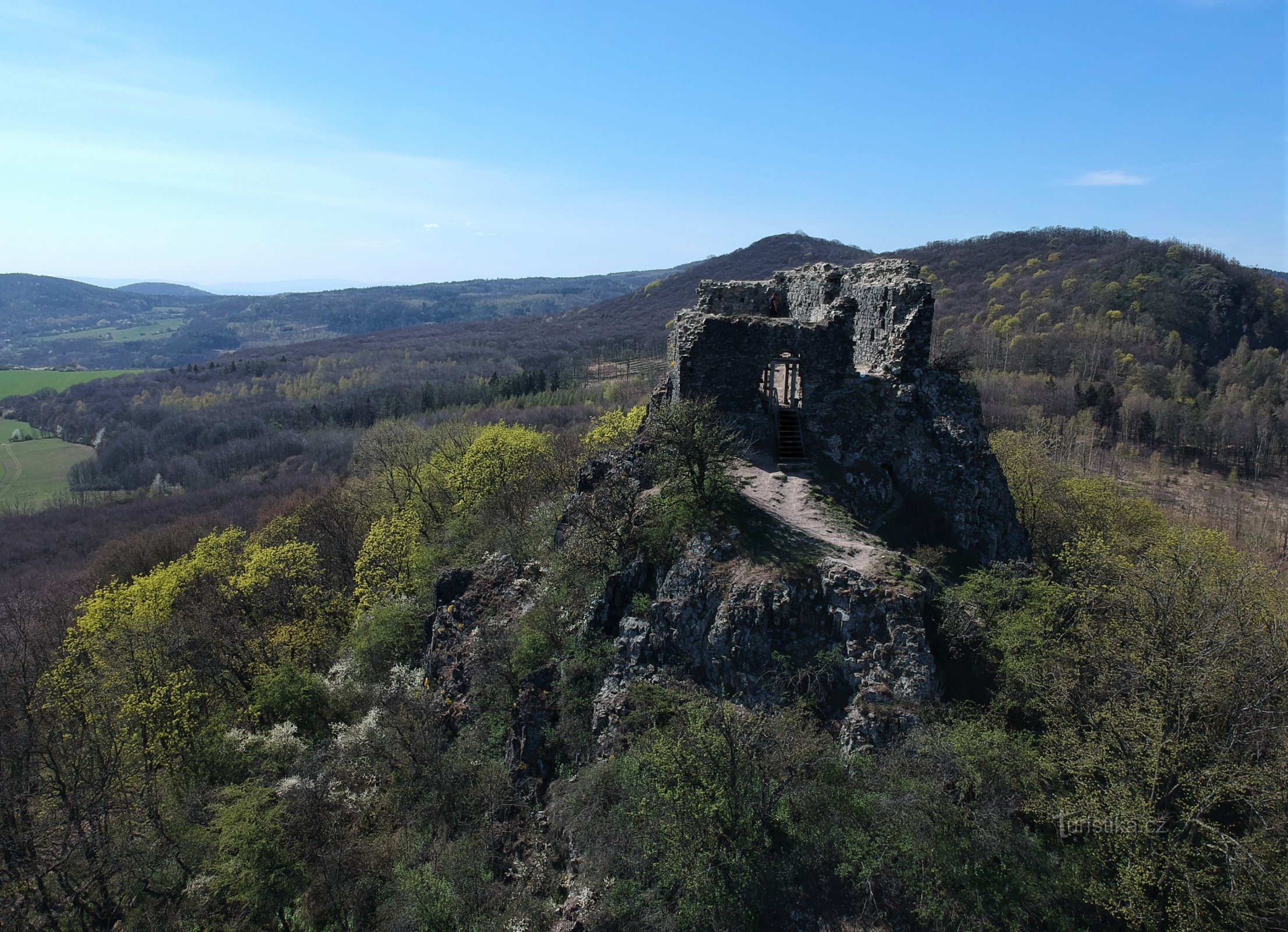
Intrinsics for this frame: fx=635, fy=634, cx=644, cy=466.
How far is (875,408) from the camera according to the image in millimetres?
24094

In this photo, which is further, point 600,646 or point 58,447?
point 58,447

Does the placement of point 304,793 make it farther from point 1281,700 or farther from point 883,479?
point 1281,700

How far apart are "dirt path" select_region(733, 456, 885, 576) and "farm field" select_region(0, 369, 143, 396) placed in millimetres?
185584

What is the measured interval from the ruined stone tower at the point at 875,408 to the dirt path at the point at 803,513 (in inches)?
49.3

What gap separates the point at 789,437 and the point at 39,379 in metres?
210

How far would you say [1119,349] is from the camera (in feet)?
327

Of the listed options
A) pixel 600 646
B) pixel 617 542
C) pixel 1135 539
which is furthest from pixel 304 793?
pixel 1135 539

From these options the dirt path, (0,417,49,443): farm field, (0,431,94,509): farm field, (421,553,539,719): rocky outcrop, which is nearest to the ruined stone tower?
the dirt path

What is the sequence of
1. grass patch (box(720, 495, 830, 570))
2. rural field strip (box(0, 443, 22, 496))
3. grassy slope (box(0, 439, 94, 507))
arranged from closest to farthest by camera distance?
1. grass patch (box(720, 495, 830, 570))
2. grassy slope (box(0, 439, 94, 507))
3. rural field strip (box(0, 443, 22, 496))

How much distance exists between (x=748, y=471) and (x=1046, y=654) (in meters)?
10.7

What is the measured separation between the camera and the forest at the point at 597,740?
13023 mm

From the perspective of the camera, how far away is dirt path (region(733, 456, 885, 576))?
1892cm

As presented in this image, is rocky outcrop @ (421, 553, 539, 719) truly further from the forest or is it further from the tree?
the tree

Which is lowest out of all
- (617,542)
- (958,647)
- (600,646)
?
(600,646)
